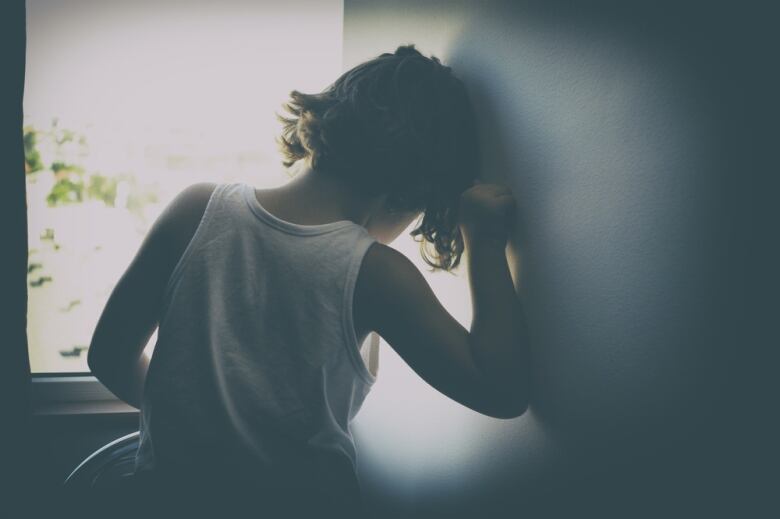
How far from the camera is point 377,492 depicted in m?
1.13

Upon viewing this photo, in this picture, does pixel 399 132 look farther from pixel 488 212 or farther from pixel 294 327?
pixel 294 327

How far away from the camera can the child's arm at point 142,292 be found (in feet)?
2.27

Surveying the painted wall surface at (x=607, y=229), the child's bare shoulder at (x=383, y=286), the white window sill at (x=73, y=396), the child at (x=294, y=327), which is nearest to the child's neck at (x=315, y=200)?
the child at (x=294, y=327)

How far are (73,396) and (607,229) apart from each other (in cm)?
151

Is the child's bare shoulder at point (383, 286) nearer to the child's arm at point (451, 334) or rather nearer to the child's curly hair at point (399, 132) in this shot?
the child's arm at point (451, 334)

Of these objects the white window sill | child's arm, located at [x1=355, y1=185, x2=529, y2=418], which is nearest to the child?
child's arm, located at [x1=355, y1=185, x2=529, y2=418]

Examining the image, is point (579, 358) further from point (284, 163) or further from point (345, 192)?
point (284, 163)

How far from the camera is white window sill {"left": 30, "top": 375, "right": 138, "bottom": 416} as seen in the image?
142 centimetres

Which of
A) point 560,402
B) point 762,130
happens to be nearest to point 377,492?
point 560,402

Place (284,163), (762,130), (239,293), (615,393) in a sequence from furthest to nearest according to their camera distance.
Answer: (284,163)
(239,293)
(615,393)
(762,130)

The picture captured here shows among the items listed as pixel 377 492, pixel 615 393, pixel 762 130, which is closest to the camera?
pixel 762 130

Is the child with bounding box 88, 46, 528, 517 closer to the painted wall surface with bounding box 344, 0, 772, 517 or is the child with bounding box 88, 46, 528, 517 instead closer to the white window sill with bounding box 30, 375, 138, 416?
the painted wall surface with bounding box 344, 0, 772, 517

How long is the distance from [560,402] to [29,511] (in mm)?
1194

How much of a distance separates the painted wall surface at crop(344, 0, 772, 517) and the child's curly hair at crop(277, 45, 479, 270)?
0.16 feet
